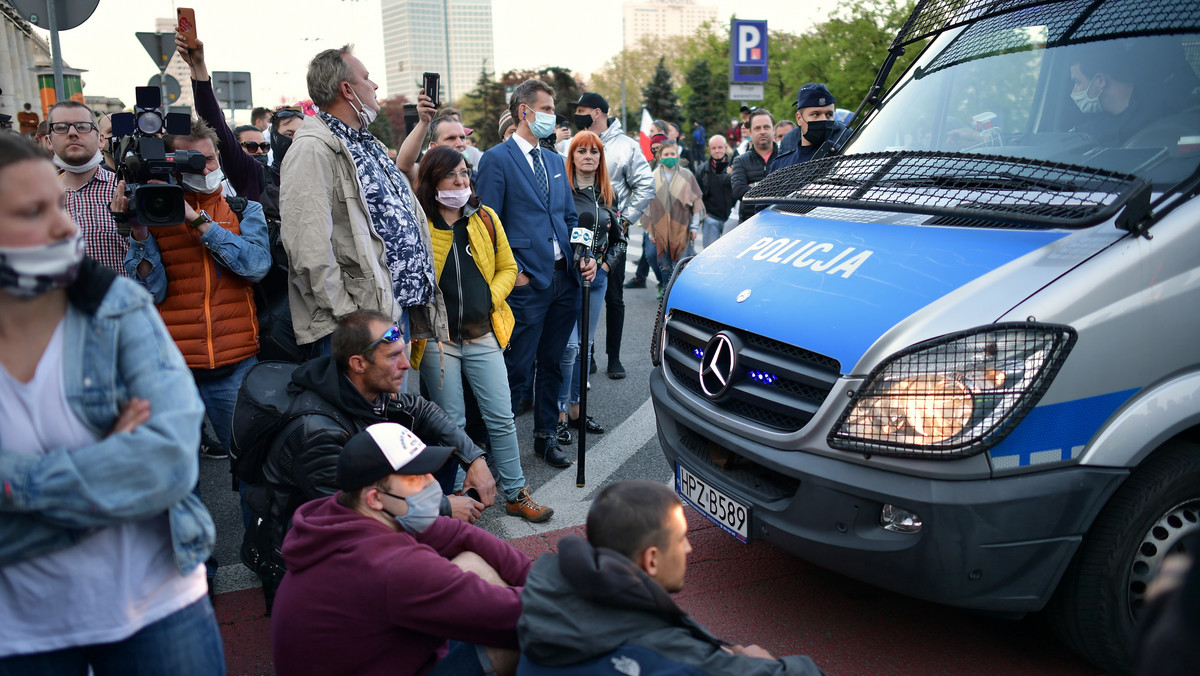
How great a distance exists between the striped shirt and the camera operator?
38 centimetres

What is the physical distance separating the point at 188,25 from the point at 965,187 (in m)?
3.50

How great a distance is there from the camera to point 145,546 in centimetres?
187

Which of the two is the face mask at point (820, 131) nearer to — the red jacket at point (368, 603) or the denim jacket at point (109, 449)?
the red jacket at point (368, 603)

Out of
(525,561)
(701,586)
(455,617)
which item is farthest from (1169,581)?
(701,586)

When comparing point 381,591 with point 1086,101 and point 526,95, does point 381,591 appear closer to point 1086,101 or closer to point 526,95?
point 1086,101

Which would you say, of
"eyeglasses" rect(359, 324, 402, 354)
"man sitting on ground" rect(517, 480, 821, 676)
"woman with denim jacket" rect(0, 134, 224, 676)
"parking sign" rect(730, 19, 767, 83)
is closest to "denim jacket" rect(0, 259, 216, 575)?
"woman with denim jacket" rect(0, 134, 224, 676)

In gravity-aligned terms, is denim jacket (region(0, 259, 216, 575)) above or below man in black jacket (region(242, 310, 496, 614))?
above

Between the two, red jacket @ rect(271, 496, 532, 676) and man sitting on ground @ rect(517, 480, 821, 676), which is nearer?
man sitting on ground @ rect(517, 480, 821, 676)

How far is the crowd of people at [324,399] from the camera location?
1742 millimetres

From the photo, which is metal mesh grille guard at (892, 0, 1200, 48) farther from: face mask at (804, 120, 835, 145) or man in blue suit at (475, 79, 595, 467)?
Result: man in blue suit at (475, 79, 595, 467)

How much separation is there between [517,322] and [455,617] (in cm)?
297

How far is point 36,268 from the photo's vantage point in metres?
1.64

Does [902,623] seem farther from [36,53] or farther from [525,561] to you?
[36,53]

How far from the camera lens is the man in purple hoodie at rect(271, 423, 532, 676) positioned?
2330mm
